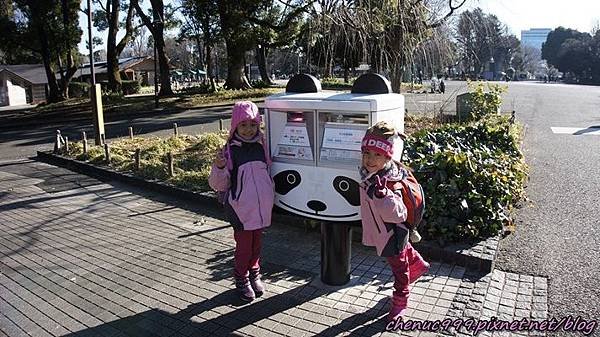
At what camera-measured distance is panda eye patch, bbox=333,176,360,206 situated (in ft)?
11.3

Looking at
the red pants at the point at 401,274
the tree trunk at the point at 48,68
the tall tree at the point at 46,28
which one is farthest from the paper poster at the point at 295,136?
the tree trunk at the point at 48,68

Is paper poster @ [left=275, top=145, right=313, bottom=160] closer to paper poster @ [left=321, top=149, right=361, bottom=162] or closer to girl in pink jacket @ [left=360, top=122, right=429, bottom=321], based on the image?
paper poster @ [left=321, top=149, right=361, bottom=162]

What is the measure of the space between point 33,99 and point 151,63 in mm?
16145

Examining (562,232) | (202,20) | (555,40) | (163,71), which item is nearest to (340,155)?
(562,232)

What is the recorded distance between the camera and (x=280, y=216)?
18.5ft

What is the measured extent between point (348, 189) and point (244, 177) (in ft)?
2.53

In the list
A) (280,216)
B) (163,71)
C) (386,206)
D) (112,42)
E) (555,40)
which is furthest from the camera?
(555,40)

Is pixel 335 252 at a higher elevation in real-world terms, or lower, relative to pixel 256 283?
higher

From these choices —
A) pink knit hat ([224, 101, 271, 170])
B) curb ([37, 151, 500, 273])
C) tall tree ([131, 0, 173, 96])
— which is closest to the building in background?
tall tree ([131, 0, 173, 96])

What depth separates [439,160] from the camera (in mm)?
4996

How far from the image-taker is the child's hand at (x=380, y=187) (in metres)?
3.01

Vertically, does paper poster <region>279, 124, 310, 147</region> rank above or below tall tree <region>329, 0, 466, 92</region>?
below

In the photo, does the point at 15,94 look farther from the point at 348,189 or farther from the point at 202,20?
the point at 348,189

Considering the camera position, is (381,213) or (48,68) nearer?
(381,213)
